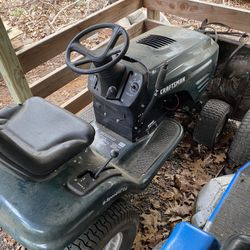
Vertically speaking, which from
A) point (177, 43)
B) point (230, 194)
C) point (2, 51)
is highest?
point (2, 51)

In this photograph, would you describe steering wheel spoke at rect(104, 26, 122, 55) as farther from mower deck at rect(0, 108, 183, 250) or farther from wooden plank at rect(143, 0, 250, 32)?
wooden plank at rect(143, 0, 250, 32)

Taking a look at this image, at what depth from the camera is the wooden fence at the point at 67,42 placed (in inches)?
86.2

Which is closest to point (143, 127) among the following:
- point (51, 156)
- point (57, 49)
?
point (51, 156)

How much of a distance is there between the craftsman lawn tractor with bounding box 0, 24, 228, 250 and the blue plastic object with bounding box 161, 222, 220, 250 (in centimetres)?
48

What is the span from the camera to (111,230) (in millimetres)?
1570

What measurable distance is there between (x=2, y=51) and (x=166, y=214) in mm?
1675

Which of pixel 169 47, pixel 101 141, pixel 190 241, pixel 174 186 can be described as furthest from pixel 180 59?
pixel 190 241

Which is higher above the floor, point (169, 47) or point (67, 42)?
point (169, 47)

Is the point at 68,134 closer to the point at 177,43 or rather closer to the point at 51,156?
the point at 51,156

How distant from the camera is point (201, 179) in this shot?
244 cm

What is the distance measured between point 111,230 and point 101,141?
0.71 m

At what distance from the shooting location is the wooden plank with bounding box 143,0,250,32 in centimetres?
275

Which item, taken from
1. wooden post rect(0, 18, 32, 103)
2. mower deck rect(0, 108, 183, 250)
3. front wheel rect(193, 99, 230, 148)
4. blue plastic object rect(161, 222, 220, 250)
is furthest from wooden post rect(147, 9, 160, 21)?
blue plastic object rect(161, 222, 220, 250)

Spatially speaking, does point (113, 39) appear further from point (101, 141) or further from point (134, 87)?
point (101, 141)
